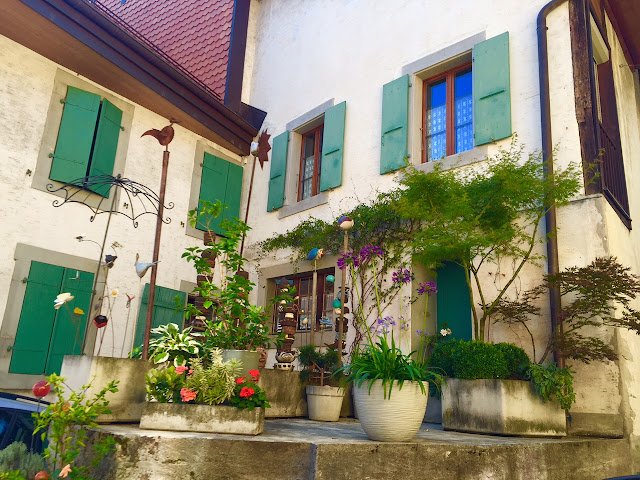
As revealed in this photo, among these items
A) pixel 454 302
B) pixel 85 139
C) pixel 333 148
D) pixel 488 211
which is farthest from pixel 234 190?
pixel 488 211

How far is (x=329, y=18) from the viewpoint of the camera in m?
9.46

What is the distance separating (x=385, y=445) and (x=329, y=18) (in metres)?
8.05

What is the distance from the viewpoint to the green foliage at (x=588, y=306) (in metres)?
4.81

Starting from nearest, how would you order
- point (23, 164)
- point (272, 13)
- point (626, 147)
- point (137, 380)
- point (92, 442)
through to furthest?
1. point (92, 442)
2. point (137, 380)
3. point (23, 164)
4. point (626, 147)
5. point (272, 13)

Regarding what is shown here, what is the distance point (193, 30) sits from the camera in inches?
437

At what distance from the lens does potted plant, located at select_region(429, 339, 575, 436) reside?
182 inches

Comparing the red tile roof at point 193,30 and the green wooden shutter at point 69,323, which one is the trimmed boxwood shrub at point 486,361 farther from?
the red tile roof at point 193,30

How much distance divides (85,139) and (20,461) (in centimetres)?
523

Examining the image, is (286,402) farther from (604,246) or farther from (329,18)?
(329,18)

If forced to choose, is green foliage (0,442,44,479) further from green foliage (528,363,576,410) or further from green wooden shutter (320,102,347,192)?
green wooden shutter (320,102,347,192)

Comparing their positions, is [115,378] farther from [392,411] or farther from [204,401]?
[392,411]

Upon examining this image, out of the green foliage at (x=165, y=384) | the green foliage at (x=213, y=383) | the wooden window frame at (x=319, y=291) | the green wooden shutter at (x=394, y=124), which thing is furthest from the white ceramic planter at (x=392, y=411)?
the green wooden shutter at (x=394, y=124)

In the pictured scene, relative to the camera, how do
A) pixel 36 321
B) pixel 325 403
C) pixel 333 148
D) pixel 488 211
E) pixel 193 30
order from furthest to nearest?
1. pixel 193 30
2. pixel 333 148
3. pixel 36 321
4. pixel 488 211
5. pixel 325 403

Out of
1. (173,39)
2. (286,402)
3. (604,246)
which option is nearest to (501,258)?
(604,246)
